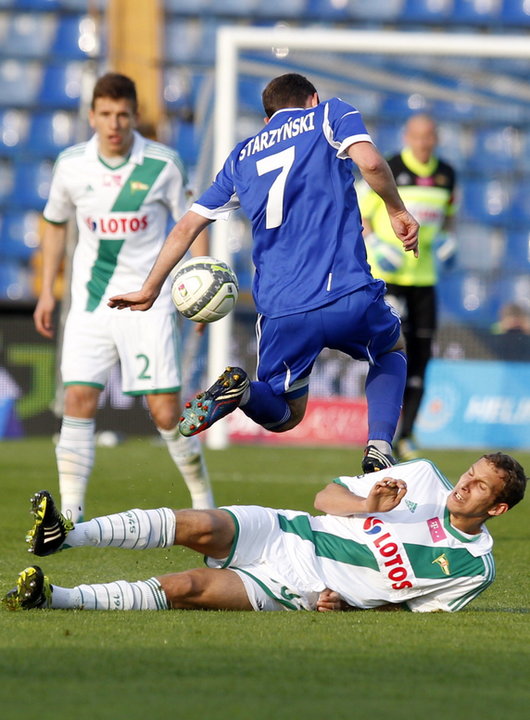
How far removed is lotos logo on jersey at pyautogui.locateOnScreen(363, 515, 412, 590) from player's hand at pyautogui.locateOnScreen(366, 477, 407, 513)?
205mm

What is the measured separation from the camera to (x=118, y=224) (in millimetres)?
7035

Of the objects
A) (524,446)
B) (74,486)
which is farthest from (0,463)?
(524,446)

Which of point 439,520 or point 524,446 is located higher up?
point 439,520

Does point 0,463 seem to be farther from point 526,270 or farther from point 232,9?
point 232,9

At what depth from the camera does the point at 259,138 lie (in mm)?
5578

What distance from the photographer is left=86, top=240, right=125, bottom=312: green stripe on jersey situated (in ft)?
23.1

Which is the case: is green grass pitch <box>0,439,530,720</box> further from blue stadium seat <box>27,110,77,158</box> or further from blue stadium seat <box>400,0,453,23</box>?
blue stadium seat <box>400,0,453,23</box>

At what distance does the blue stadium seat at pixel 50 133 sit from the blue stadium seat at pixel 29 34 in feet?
4.03

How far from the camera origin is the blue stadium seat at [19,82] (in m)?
19.0

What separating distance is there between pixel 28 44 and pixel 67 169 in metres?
13.2

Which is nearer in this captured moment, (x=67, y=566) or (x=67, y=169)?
(x=67, y=566)

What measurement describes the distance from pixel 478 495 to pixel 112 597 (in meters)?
1.33

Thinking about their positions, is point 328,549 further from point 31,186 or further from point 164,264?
point 31,186

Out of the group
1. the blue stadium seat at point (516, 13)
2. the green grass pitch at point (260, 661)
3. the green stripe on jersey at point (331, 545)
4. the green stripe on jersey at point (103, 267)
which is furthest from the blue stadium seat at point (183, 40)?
the green stripe on jersey at point (331, 545)
